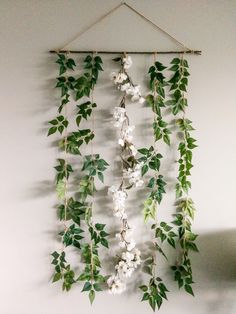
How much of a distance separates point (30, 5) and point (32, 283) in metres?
1.64

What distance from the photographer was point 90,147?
1752mm

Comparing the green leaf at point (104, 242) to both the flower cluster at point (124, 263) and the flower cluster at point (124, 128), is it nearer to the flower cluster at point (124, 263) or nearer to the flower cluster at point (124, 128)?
the flower cluster at point (124, 263)

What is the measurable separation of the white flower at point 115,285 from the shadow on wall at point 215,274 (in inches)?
17.6

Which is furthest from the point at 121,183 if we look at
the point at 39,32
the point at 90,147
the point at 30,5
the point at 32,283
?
the point at 30,5

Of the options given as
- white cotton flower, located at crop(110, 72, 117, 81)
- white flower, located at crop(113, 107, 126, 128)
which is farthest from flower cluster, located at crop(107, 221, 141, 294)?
white cotton flower, located at crop(110, 72, 117, 81)

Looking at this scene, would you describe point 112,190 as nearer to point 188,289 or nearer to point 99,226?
point 99,226

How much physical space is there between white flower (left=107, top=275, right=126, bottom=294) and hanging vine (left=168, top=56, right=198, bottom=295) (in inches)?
12.4

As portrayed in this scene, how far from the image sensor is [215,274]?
1.78m

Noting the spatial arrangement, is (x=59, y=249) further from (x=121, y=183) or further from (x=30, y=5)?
(x=30, y=5)

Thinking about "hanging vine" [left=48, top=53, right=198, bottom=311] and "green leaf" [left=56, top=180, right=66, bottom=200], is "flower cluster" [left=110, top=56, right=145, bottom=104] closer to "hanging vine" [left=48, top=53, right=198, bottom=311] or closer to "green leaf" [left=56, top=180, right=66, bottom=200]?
"hanging vine" [left=48, top=53, right=198, bottom=311]

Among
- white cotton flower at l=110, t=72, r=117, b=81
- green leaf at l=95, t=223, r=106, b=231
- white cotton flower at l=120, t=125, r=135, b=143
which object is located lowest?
green leaf at l=95, t=223, r=106, b=231

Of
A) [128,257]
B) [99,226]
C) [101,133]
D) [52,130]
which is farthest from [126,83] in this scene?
[128,257]

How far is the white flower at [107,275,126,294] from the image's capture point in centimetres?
169

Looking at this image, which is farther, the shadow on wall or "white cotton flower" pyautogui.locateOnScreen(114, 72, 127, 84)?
the shadow on wall
